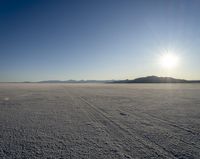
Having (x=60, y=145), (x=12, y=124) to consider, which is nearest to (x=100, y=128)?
(x=60, y=145)

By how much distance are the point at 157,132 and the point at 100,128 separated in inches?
89.5

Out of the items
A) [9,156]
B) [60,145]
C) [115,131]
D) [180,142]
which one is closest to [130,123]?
[115,131]

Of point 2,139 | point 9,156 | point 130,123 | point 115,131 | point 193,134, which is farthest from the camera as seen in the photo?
point 130,123

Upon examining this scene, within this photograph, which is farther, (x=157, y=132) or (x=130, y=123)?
(x=130, y=123)

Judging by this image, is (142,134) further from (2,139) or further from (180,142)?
(2,139)

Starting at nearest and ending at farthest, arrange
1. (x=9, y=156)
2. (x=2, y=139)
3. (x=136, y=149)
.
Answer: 1. (x=9, y=156)
2. (x=136, y=149)
3. (x=2, y=139)

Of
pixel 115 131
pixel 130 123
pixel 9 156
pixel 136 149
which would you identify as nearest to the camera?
pixel 9 156

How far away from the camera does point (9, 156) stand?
3.70m

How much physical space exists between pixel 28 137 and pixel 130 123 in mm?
4318

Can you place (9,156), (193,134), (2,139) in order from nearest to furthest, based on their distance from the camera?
(9,156)
(2,139)
(193,134)

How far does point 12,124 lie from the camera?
651cm

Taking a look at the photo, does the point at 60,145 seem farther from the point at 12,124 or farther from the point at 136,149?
the point at 12,124

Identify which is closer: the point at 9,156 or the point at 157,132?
the point at 9,156

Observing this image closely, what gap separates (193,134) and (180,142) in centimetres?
113
